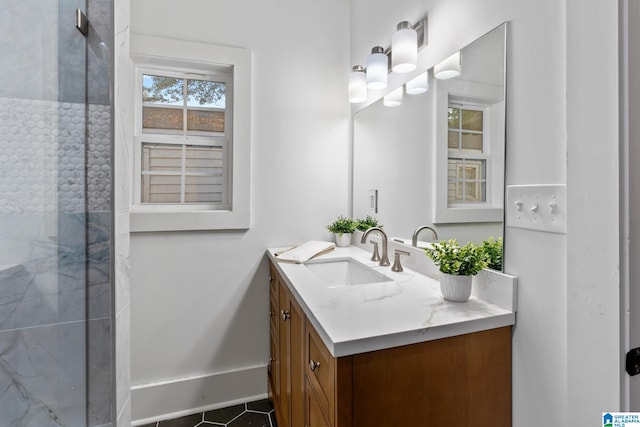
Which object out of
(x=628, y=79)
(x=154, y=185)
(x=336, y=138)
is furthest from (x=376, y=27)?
(x=154, y=185)

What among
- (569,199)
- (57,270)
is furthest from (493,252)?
(57,270)

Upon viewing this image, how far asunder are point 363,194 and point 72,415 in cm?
160

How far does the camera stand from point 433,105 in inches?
51.3

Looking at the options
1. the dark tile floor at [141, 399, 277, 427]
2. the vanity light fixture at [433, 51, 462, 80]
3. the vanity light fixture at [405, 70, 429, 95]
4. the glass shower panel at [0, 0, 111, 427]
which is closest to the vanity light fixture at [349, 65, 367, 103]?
the vanity light fixture at [405, 70, 429, 95]

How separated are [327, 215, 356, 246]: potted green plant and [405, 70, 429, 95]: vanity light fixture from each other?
84cm

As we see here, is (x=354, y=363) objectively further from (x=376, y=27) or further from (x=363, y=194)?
(x=376, y=27)

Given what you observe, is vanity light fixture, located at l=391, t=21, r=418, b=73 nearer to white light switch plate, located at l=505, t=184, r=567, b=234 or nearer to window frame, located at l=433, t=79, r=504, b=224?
window frame, located at l=433, t=79, r=504, b=224

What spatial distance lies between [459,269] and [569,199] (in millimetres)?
350

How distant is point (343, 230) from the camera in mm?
1978

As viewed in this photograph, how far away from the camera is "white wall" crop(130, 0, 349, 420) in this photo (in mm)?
1754

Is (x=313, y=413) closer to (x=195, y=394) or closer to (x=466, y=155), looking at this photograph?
(x=466, y=155)

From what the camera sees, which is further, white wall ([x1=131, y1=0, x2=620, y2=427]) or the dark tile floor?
the dark tile floor

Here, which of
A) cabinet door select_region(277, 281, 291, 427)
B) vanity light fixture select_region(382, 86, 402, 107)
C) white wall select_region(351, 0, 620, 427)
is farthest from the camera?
vanity light fixture select_region(382, 86, 402, 107)

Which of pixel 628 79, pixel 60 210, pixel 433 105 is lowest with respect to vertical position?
pixel 60 210
